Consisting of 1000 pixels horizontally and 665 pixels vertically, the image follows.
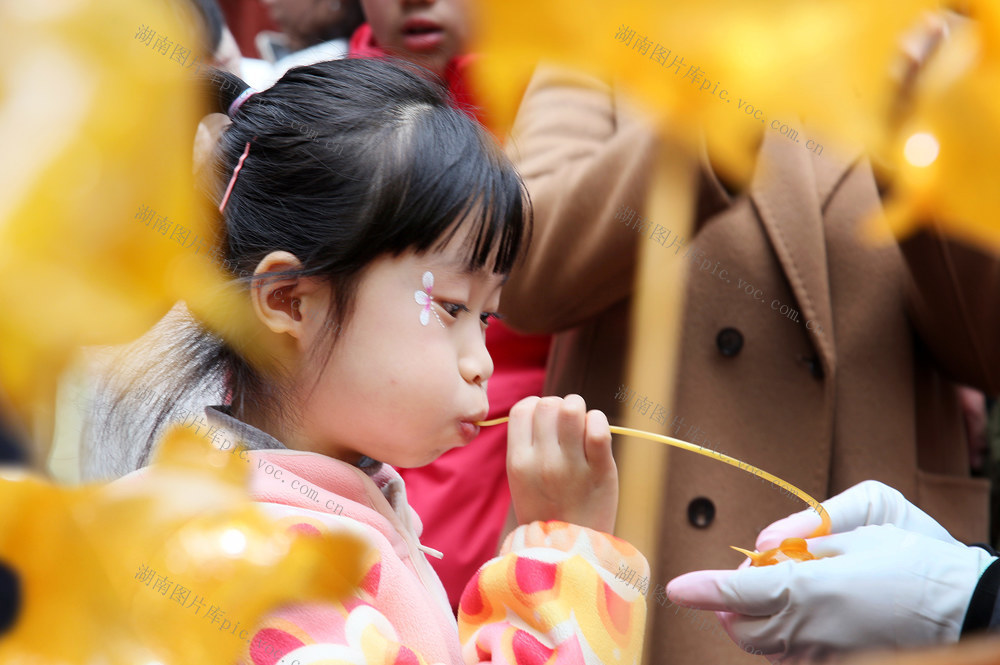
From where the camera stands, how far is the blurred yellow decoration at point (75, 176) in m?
0.48

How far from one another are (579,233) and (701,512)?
37 cm

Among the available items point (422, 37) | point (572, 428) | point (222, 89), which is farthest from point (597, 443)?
point (422, 37)

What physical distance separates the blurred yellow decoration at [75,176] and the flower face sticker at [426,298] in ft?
0.84

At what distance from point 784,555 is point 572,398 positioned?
244 millimetres

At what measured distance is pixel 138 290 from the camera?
551 mm

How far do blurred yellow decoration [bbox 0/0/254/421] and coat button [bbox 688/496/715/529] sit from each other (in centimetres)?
80

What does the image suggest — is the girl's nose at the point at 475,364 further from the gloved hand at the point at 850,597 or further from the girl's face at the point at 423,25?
the girl's face at the point at 423,25

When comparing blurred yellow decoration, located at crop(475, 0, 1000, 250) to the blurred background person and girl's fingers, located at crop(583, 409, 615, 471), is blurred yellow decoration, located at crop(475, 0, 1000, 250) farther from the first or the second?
the blurred background person

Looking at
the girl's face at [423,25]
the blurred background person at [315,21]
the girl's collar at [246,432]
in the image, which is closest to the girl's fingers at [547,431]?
the girl's collar at [246,432]

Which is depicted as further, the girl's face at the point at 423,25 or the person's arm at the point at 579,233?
the girl's face at the point at 423,25

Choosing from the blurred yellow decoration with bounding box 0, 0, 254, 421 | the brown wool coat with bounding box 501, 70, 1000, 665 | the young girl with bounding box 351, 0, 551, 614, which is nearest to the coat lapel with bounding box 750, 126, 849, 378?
the brown wool coat with bounding box 501, 70, 1000, 665

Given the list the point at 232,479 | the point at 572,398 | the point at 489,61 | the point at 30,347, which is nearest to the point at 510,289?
the point at 489,61

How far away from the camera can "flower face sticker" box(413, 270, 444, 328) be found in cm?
79

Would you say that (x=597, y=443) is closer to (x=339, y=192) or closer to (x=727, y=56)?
(x=339, y=192)
